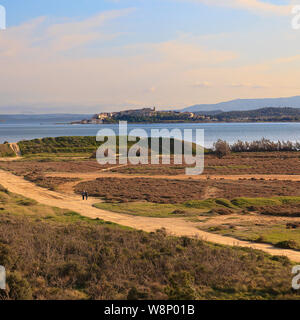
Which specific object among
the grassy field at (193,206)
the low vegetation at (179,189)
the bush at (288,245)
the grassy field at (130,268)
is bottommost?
the low vegetation at (179,189)

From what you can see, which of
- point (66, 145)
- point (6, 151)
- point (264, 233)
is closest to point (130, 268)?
point (264, 233)

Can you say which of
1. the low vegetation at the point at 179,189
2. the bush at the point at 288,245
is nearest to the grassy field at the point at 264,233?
the bush at the point at 288,245

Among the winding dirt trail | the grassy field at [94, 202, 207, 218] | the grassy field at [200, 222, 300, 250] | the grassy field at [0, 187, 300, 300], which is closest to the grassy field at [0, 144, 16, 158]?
the winding dirt trail

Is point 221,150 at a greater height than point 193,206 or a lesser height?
greater

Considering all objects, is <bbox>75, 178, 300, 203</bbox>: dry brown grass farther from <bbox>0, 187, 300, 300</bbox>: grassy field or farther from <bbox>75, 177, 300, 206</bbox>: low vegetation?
<bbox>0, 187, 300, 300</bbox>: grassy field

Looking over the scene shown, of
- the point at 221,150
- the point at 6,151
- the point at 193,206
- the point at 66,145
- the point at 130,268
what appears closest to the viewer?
the point at 130,268

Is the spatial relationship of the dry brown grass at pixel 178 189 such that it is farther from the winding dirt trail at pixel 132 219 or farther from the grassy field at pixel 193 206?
the winding dirt trail at pixel 132 219

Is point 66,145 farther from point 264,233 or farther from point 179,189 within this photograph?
point 264,233
